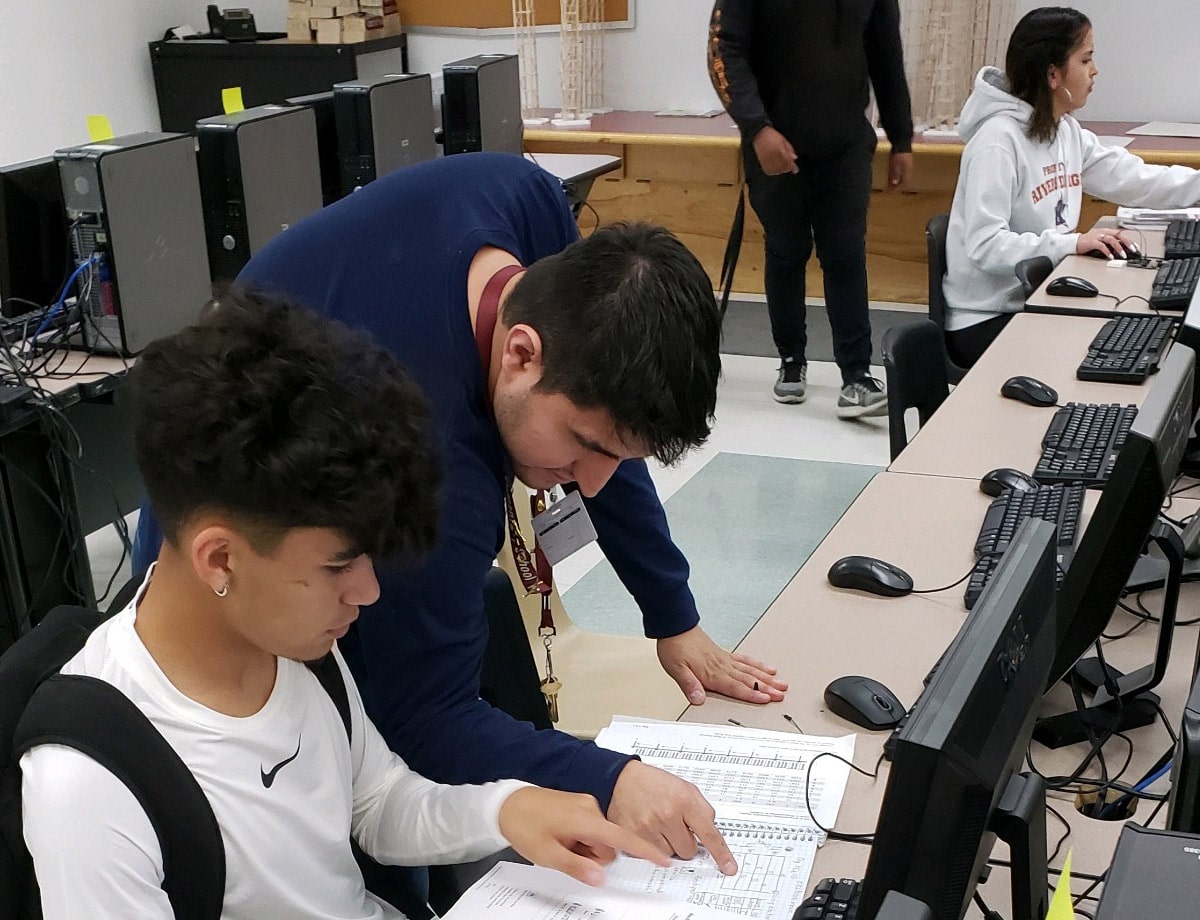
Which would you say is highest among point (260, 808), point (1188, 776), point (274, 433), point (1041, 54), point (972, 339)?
point (1041, 54)

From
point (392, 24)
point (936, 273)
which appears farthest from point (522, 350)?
point (392, 24)

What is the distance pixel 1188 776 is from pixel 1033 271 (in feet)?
8.53

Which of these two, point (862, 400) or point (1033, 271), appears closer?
point (1033, 271)

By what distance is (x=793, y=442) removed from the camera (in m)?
4.02

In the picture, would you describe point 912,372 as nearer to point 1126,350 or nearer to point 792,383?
point 1126,350

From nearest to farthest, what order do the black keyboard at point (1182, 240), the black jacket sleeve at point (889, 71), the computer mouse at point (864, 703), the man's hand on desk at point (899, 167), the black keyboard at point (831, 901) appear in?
the black keyboard at point (831, 901)
the computer mouse at point (864, 703)
the black keyboard at point (1182, 240)
the black jacket sleeve at point (889, 71)
the man's hand on desk at point (899, 167)

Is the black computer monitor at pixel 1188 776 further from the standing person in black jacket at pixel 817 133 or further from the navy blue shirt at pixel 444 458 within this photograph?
the standing person in black jacket at pixel 817 133

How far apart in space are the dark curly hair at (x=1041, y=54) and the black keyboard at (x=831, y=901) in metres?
2.71

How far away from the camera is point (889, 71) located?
4141mm

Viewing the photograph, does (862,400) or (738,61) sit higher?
(738,61)

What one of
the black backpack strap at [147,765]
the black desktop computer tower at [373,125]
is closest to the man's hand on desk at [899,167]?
the black desktop computer tower at [373,125]

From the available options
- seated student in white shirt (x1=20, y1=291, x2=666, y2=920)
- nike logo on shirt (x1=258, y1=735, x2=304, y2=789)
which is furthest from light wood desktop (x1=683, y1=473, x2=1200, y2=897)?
nike logo on shirt (x1=258, y1=735, x2=304, y2=789)

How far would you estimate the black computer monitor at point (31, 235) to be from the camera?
266 centimetres

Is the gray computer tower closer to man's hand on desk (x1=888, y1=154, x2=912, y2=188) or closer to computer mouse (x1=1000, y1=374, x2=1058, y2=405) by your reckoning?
computer mouse (x1=1000, y1=374, x2=1058, y2=405)
